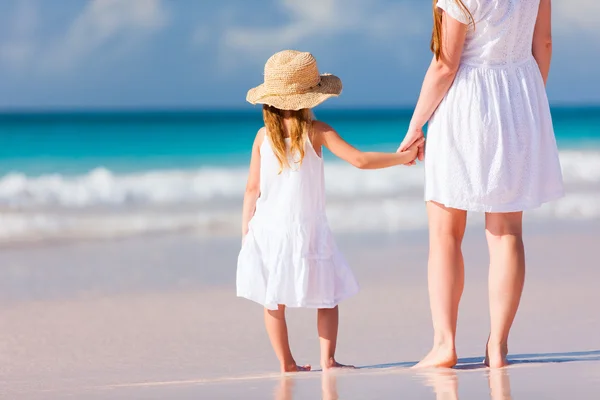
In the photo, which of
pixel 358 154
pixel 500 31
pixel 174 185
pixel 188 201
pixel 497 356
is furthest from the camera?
pixel 174 185

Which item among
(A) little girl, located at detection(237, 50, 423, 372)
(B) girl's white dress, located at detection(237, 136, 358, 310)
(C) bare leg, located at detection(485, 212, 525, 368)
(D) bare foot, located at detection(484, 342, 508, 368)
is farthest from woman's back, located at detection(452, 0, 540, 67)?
(D) bare foot, located at detection(484, 342, 508, 368)

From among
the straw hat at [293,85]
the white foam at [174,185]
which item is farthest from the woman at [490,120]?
the white foam at [174,185]

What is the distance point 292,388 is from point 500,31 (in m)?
1.32

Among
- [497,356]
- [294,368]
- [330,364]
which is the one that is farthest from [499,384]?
[294,368]

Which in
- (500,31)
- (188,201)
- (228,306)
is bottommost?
(228,306)

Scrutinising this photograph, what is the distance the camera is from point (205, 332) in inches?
164

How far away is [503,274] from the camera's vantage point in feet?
10.6

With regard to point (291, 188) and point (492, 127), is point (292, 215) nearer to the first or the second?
point (291, 188)

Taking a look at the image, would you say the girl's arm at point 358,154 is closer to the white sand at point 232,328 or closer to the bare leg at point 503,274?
the bare leg at point 503,274

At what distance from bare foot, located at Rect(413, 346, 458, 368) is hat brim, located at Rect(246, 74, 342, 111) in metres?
0.95

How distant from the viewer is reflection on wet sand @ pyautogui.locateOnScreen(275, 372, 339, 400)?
108 inches

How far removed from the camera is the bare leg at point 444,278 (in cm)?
322

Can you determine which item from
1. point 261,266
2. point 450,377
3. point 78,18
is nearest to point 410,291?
point 261,266

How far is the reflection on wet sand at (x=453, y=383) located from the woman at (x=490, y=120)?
152 mm
